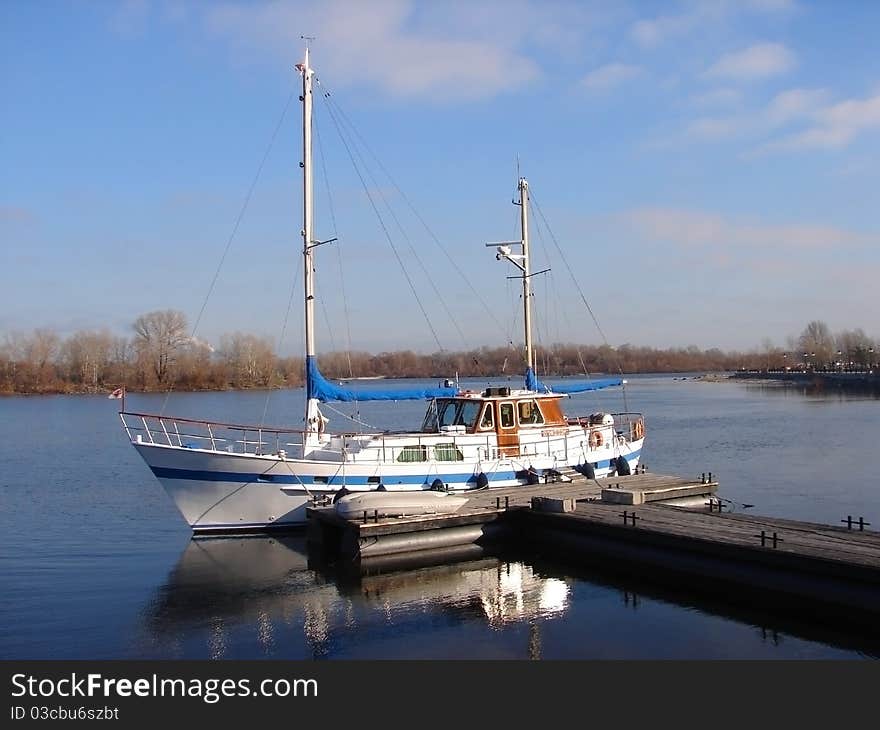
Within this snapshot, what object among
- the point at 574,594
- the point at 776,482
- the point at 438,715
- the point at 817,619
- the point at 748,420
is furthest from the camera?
the point at 748,420

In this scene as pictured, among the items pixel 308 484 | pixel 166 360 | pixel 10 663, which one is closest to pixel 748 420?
pixel 308 484

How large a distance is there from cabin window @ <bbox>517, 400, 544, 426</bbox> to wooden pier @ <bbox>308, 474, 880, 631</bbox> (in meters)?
2.29

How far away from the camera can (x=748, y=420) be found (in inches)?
2574

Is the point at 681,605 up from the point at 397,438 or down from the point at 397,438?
down

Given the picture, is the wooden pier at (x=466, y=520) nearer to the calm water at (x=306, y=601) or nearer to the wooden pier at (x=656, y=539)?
the wooden pier at (x=656, y=539)

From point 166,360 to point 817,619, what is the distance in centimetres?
11903

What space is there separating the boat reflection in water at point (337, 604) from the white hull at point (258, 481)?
5.05 ft

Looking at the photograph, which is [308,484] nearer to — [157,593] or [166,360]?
[157,593]

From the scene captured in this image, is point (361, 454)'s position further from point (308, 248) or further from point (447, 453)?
point (308, 248)

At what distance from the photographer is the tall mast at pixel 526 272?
1247 inches

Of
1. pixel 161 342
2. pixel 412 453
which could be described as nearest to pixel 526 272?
pixel 412 453

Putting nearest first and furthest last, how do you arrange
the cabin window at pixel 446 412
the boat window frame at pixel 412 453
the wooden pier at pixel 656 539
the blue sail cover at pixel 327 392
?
the wooden pier at pixel 656 539 < the boat window frame at pixel 412 453 < the blue sail cover at pixel 327 392 < the cabin window at pixel 446 412

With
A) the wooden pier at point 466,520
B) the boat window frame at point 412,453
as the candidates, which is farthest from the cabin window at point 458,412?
the wooden pier at point 466,520

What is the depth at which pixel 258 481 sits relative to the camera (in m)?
23.4
